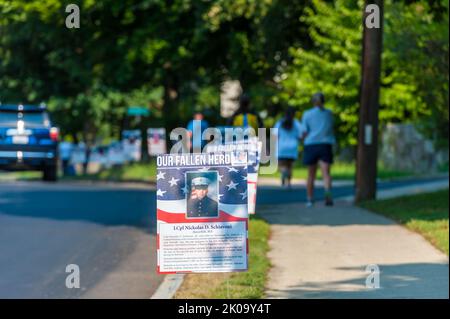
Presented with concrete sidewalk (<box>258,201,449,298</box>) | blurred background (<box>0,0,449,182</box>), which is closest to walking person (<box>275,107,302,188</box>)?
concrete sidewalk (<box>258,201,449,298</box>)

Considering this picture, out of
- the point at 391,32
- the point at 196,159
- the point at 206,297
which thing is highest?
the point at 391,32

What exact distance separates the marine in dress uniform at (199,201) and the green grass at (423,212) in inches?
241

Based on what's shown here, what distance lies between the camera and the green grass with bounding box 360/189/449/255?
53.4 ft

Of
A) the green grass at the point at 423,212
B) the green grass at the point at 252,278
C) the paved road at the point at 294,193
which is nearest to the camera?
the green grass at the point at 252,278

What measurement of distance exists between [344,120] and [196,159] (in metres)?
27.2

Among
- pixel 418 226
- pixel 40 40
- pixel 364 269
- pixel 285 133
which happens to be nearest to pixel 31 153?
pixel 285 133

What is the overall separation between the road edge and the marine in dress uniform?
122 inches

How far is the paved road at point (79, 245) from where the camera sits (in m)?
13.8

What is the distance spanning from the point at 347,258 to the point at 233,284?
2383 millimetres

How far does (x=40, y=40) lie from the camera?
4091 cm

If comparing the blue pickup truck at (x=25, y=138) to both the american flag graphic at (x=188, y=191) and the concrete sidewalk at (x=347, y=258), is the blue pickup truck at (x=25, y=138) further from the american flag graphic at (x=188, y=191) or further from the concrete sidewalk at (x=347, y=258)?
the american flag graphic at (x=188, y=191)

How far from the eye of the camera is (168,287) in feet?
42.5

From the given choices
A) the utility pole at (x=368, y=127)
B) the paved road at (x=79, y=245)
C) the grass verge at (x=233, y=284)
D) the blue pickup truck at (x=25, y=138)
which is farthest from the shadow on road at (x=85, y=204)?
the grass verge at (x=233, y=284)
